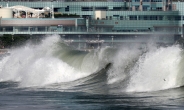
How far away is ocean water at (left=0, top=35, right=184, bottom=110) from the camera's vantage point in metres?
42.1

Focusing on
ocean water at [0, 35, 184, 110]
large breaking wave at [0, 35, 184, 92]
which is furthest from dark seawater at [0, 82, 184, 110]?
large breaking wave at [0, 35, 184, 92]

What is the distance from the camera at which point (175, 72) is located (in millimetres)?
46438

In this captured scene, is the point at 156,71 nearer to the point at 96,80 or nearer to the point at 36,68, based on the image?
the point at 96,80

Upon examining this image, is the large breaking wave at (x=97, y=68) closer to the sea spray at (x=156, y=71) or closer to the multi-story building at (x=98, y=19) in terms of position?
the sea spray at (x=156, y=71)

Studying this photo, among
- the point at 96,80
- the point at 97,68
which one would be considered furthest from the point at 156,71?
the point at 97,68

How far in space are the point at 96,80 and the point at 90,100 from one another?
10.4 metres

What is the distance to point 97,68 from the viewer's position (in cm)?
5850

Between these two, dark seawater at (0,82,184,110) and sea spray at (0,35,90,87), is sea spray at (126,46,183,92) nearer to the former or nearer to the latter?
dark seawater at (0,82,184,110)

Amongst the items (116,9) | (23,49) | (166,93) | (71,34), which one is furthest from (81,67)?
(116,9)

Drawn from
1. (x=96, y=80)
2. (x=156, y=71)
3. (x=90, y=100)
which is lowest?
(x=96, y=80)

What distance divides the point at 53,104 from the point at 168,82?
7.11m

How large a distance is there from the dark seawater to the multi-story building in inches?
3883

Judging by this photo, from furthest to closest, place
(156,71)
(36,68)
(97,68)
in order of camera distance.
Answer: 1. (36,68)
2. (97,68)
3. (156,71)

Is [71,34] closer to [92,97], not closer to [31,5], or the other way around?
[31,5]
